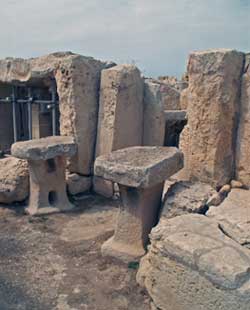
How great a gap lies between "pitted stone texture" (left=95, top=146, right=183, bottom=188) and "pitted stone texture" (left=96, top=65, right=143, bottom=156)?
140cm

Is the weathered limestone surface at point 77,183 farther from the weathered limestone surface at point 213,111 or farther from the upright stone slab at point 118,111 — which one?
the weathered limestone surface at point 213,111

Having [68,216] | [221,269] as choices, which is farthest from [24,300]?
[68,216]

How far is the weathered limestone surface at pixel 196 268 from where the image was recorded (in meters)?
2.18

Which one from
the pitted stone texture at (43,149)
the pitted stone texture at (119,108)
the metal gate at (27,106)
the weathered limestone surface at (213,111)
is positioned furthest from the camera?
the metal gate at (27,106)

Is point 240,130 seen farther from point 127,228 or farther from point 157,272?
point 157,272

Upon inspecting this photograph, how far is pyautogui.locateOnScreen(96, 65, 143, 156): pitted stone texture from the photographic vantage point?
17.5 ft

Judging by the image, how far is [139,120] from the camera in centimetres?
566

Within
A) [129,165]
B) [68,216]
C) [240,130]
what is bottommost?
[68,216]

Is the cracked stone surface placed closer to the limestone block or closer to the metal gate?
the limestone block

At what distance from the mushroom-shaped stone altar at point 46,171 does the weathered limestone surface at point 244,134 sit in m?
2.32

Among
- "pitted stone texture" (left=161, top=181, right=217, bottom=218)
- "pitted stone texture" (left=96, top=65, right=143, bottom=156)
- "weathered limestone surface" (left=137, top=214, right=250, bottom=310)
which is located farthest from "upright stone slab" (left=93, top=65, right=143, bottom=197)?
"weathered limestone surface" (left=137, top=214, right=250, bottom=310)

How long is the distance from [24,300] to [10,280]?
378 millimetres

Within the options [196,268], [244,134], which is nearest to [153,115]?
[244,134]

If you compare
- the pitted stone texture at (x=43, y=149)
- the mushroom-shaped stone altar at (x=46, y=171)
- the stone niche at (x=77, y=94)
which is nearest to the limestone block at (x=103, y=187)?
the stone niche at (x=77, y=94)
